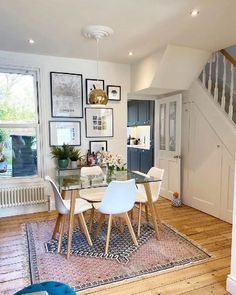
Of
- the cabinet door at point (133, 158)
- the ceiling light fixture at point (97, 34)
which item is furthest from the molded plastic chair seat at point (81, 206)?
the cabinet door at point (133, 158)

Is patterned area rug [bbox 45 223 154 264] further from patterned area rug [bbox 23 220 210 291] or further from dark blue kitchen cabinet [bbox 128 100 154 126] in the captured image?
dark blue kitchen cabinet [bbox 128 100 154 126]

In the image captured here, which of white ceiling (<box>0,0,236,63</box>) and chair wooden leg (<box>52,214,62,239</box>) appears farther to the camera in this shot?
chair wooden leg (<box>52,214,62,239</box>)

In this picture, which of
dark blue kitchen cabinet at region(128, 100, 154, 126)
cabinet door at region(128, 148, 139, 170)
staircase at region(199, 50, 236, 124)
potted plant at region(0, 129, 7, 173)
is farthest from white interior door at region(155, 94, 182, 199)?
potted plant at region(0, 129, 7, 173)

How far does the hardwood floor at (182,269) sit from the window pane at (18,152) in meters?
0.82

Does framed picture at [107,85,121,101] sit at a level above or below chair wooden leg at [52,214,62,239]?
above

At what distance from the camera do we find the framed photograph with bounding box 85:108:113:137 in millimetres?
4395

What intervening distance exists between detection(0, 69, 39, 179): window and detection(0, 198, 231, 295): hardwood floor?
0.90m

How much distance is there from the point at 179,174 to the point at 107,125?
1649mm

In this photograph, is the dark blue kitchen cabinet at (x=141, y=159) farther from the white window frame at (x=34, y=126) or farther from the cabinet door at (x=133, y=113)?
the white window frame at (x=34, y=126)

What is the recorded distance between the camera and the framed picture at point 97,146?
445 centimetres

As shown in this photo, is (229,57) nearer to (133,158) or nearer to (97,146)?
(97,146)

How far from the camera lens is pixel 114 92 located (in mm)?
4531

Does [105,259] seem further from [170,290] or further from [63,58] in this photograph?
[63,58]

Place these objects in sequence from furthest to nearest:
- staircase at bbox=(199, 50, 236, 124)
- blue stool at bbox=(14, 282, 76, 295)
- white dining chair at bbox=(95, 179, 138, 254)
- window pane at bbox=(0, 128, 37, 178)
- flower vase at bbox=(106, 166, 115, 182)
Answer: window pane at bbox=(0, 128, 37, 178)
staircase at bbox=(199, 50, 236, 124)
flower vase at bbox=(106, 166, 115, 182)
white dining chair at bbox=(95, 179, 138, 254)
blue stool at bbox=(14, 282, 76, 295)
